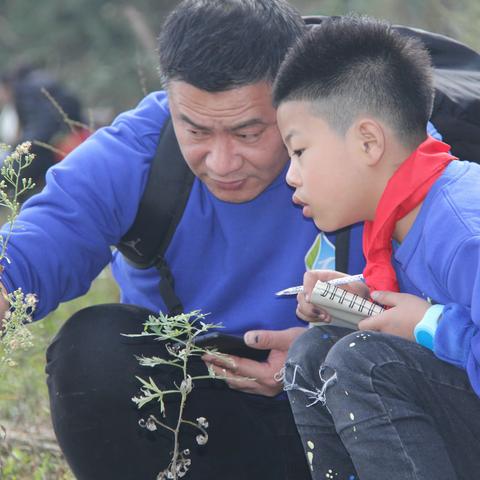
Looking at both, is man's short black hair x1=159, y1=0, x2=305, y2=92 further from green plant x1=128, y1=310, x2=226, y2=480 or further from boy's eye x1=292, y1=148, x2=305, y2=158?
green plant x1=128, y1=310, x2=226, y2=480

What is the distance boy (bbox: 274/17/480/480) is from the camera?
7.31 feet

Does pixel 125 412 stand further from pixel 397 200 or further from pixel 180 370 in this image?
pixel 397 200

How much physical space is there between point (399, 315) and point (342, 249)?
23.3 inches

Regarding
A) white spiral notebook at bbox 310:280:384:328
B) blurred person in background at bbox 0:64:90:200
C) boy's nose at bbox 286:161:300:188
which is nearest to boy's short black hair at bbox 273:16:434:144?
boy's nose at bbox 286:161:300:188

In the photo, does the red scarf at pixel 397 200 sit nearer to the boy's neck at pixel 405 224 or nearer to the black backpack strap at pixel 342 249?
the boy's neck at pixel 405 224

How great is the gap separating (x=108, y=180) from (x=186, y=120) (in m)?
0.29

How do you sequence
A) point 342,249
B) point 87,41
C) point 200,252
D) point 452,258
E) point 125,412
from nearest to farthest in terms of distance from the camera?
point 452,258
point 125,412
point 342,249
point 200,252
point 87,41

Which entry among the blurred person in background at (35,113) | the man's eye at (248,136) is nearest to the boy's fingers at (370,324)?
the man's eye at (248,136)

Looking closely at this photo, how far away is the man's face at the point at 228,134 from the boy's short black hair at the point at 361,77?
0.19 metres

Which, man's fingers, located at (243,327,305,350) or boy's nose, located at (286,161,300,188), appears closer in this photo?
boy's nose, located at (286,161,300,188)

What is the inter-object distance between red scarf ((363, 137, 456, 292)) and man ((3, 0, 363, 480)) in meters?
0.44

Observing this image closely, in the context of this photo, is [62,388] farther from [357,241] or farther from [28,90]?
[28,90]

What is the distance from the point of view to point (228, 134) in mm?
2836

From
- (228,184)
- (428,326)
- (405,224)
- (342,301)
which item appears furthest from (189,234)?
(428,326)
